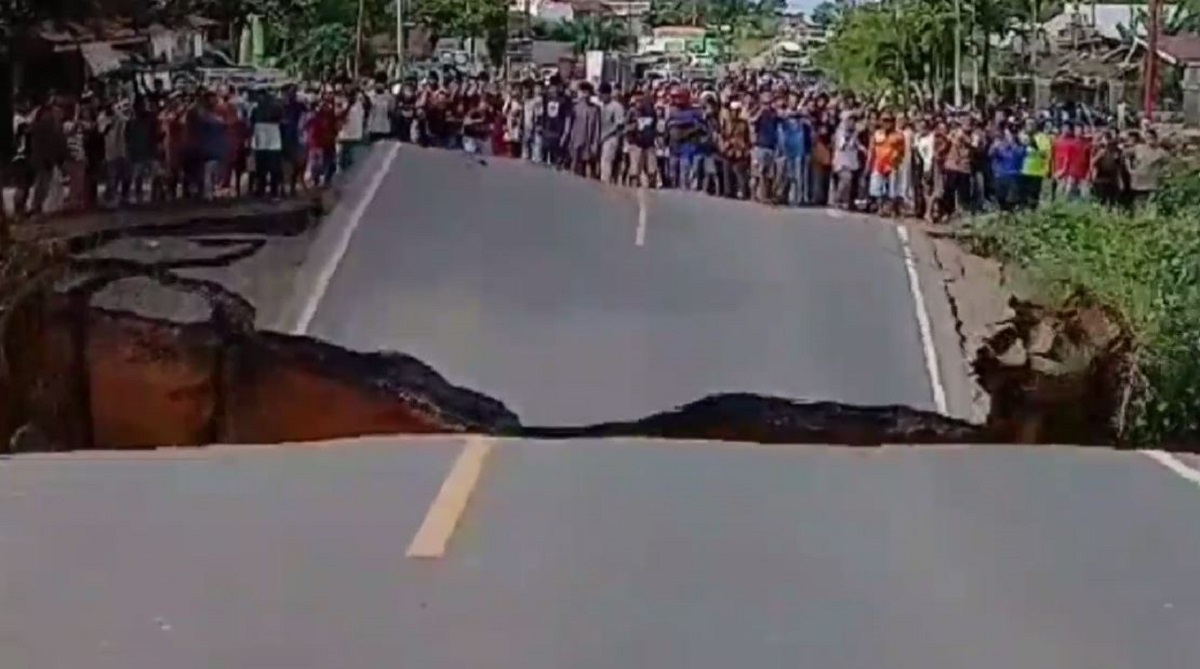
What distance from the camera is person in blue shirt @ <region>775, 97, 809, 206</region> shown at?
32.3 metres

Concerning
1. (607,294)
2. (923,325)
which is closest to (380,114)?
(607,294)

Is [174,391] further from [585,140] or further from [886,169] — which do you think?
[886,169]

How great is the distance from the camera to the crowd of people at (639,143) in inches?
1106

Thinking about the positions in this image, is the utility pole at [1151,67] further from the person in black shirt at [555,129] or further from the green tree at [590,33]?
the green tree at [590,33]

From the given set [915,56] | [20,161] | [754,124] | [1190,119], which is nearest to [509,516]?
[20,161]

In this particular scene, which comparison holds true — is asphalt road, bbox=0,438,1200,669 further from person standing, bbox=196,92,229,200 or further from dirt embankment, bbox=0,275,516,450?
person standing, bbox=196,92,229,200

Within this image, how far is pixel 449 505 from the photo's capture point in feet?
39.8

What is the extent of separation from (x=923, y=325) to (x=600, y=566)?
19.3 metres

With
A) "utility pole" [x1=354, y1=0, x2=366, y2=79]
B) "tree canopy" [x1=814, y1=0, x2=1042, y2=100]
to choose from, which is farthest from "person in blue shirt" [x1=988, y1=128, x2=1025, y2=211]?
"tree canopy" [x1=814, y1=0, x2=1042, y2=100]

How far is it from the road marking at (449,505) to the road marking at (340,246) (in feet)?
37.2

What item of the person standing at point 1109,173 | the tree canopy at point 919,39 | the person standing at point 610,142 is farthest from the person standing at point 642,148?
the tree canopy at point 919,39

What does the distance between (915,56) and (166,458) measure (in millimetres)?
39298

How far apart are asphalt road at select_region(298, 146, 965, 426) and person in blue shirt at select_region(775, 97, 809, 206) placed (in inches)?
12.1

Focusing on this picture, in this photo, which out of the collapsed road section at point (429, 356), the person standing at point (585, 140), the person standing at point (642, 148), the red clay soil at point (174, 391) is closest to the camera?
the red clay soil at point (174, 391)
